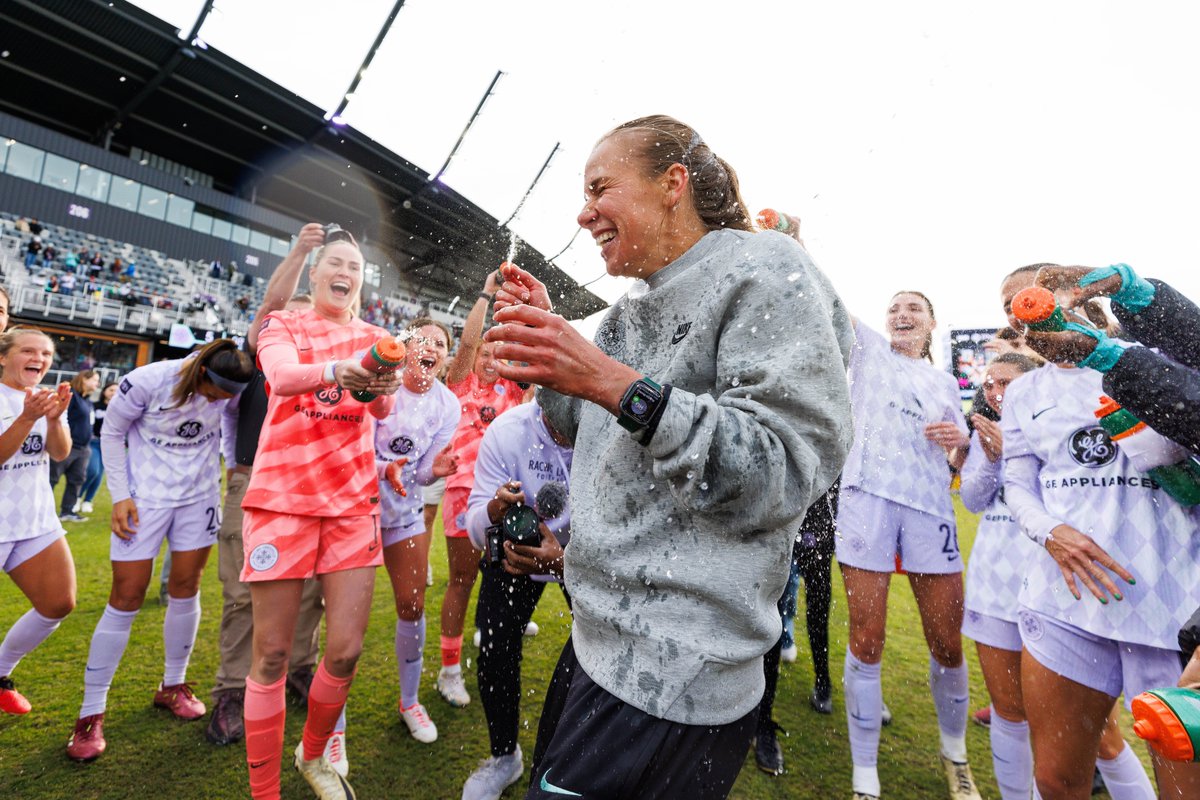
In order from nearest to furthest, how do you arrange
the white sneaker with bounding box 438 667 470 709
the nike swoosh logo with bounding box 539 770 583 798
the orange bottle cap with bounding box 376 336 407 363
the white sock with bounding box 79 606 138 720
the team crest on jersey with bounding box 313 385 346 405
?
the nike swoosh logo with bounding box 539 770 583 798
the orange bottle cap with bounding box 376 336 407 363
the team crest on jersey with bounding box 313 385 346 405
the white sock with bounding box 79 606 138 720
the white sneaker with bounding box 438 667 470 709

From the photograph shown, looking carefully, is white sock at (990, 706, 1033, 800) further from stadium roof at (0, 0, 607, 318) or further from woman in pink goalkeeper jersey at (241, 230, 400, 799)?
stadium roof at (0, 0, 607, 318)

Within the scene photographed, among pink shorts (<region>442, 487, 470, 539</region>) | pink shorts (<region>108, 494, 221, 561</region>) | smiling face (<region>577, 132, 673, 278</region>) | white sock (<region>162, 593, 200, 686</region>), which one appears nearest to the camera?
smiling face (<region>577, 132, 673, 278</region>)

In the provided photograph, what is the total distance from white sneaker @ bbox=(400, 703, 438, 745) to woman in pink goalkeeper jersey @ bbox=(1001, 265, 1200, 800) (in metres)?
2.61

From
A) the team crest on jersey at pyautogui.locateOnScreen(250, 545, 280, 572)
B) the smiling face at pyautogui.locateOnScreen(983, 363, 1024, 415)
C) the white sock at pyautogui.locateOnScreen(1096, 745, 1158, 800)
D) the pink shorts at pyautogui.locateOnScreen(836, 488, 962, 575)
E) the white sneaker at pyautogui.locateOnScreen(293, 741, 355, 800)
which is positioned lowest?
the white sneaker at pyautogui.locateOnScreen(293, 741, 355, 800)

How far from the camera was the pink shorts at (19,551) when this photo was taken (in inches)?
117

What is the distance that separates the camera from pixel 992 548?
2.94m

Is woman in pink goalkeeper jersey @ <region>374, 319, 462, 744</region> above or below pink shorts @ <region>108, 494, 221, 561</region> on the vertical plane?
above

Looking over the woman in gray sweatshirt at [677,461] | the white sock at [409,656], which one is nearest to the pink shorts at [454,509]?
the white sock at [409,656]

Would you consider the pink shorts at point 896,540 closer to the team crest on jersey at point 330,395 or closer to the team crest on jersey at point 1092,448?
the team crest on jersey at point 1092,448

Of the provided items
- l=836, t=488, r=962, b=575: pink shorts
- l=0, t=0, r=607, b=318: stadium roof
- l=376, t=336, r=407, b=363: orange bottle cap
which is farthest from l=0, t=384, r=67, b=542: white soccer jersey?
l=0, t=0, r=607, b=318: stadium roof

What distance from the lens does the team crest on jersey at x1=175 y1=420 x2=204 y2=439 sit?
130 inches

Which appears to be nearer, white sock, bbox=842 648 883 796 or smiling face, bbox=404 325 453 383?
white sock, bbox=842 648 883 796

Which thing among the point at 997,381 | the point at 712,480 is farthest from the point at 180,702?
the point at 997,381

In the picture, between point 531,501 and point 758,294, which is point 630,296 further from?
point 531,501
